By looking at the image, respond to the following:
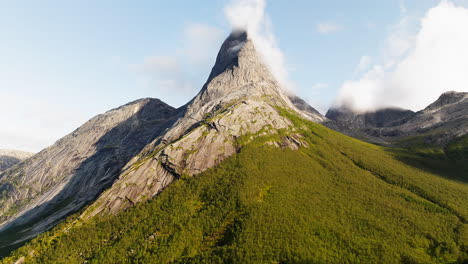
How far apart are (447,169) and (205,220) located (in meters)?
195

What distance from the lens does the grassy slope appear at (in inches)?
4660

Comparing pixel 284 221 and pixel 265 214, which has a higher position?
pixel 265 214

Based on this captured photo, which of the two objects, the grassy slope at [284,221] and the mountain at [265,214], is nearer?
the grassy slope at [284,221]

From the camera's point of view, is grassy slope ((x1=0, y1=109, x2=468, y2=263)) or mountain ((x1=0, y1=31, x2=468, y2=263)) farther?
mountain ((x1=0, y1=31, x2=468, y2=263))

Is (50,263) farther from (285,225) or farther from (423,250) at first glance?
(423,250)

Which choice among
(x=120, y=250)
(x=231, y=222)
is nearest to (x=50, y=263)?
(x=120, y=250)

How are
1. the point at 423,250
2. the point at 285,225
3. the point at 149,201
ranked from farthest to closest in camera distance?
the point at 149,201
the point at 285,225
the point at 423,250

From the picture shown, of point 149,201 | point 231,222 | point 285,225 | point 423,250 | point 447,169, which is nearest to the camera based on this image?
point 423,250

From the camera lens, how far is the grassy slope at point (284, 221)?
11838 cm

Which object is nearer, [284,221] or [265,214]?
[284,221]

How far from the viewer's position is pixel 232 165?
18225 centimetres

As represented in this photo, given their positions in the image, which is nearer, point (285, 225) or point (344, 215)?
point (285, 225)

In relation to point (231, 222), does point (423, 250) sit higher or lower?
lower

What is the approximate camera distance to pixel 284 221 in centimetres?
13212
